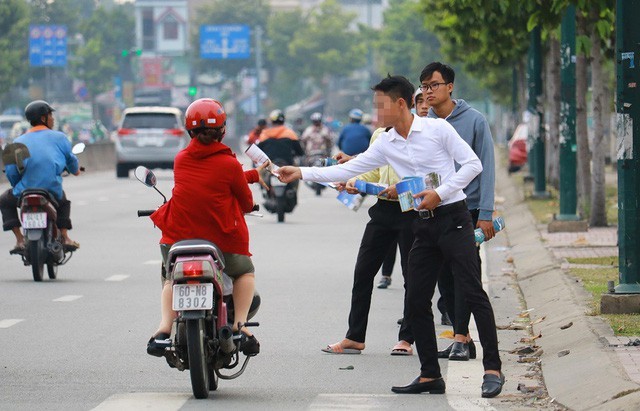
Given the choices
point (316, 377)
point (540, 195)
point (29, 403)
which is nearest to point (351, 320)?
point (316, 377)

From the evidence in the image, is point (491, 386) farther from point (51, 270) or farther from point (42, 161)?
point (51, 270)

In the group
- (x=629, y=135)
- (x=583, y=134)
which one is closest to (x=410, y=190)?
(x=629, y=135)

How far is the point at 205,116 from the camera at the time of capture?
861cm

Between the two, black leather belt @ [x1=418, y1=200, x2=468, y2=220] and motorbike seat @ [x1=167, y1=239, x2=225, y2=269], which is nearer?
motorbike seat @ [x1=167, y1=239, x2=225, y2=269]

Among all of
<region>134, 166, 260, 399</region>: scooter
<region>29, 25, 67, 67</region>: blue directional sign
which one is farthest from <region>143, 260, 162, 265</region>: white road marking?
<region>29, 25, 67, 67</region>: blue directional sign

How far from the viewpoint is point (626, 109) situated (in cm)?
1157

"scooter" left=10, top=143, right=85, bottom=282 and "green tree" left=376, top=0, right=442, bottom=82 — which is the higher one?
"green tree" left=376, top=0, right=442, bottom=82

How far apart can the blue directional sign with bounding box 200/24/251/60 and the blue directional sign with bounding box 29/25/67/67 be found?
16025 mm

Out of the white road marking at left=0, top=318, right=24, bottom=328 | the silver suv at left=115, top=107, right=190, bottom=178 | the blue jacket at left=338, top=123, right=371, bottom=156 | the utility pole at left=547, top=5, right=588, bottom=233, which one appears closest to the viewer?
the white road marking at left=0, top=318, right=24, bottom=328

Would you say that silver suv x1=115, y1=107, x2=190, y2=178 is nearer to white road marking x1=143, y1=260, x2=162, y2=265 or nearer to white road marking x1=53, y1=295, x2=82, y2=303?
white road marking x1=143, y1=260, x2=162, y2=265

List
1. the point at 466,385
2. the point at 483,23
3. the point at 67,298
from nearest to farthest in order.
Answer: the point at 466,385, the point at 67,298, the point at 483,23

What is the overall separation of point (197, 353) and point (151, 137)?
32501 millimetres

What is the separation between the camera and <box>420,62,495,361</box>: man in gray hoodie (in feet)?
31.7

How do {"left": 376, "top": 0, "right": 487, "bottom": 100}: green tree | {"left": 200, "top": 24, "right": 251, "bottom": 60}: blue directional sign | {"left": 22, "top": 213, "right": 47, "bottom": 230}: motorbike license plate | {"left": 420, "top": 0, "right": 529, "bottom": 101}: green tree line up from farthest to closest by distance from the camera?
{"left": 376, "top": 0, "right": 487, "bottom": 100}: green tree, {"left": 200, "top": 24, "right": 251, "bottom": 60}: blue directional sign, {"left": 420, "top": 0, "right": 529, "bottom": 101}: green tree, {"left": 22, "top": 213, "right": 47, "bottom": 230}: motorbike license plate
